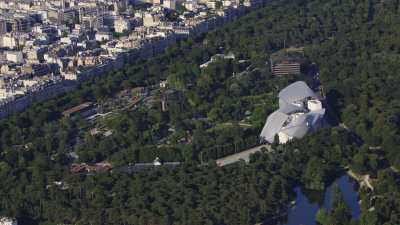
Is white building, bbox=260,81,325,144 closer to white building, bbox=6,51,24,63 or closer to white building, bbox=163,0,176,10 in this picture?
white building, bbox=6,51,24,63

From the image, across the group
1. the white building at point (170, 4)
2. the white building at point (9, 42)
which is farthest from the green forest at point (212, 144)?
the white building at point (170, 4)

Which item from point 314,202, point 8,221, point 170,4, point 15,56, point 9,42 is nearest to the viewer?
point 8,221

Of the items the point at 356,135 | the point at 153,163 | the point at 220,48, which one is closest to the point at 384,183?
the point at 356,135

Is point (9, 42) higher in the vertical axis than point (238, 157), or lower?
higher

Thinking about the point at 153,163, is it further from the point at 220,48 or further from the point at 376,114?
the point at 220,48

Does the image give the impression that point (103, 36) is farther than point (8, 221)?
Yes

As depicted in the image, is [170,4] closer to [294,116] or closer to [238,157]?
[294,116]

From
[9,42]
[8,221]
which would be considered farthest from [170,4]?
[8,221]
